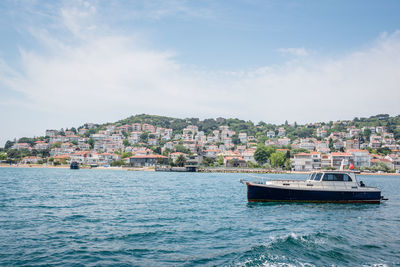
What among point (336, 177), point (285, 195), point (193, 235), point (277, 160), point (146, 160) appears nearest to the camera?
point (193, 235)

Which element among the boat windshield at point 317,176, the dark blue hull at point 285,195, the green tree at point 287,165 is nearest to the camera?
the dark blue hull at point 285,195

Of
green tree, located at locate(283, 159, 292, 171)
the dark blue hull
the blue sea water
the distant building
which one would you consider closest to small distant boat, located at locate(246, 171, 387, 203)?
the dark blue hull

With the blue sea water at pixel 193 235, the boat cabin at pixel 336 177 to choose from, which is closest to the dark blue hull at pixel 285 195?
Result: the boat cabin at pixel 336 177

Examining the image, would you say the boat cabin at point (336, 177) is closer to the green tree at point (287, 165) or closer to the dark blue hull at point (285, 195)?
the dark blue hull at point (285, 195)

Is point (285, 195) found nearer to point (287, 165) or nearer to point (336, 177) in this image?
point (336, 177)

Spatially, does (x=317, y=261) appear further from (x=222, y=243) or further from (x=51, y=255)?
(x=51, y=255)

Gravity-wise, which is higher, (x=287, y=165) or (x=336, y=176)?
(x=336, y=176)

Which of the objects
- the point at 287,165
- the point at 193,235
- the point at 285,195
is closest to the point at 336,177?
the point at 285,195

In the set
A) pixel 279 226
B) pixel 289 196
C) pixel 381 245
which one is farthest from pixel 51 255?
pixel 289 196

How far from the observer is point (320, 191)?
25859mm

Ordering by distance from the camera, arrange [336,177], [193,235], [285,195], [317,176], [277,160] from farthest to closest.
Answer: [277,160], [317,176], [336,177], [285,195], [193,235]

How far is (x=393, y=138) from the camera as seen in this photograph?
189 metres

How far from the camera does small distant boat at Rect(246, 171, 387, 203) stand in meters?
25.7

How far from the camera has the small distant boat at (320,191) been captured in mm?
25734
